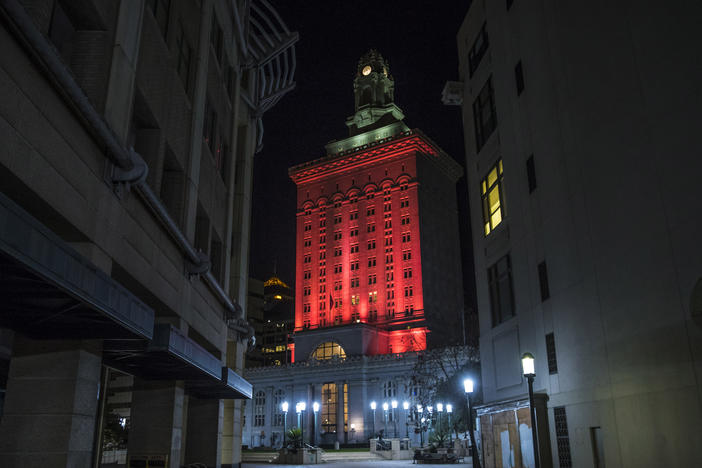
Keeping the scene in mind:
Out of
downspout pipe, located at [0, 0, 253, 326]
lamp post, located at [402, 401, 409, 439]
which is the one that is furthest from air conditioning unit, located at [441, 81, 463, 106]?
lamp post, located at [402, 401, 409, 439]

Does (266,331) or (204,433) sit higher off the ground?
(266,331)

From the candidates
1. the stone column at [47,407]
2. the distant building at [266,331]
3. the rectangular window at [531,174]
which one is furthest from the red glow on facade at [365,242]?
the stone column at [47,407]

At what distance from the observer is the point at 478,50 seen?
96.8 ft

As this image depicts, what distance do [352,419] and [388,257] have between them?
118 ft

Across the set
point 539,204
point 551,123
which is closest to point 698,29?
point 551,123

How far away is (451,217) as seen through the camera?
141 m

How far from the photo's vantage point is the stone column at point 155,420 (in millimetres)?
19391

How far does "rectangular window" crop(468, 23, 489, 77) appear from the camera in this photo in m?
28.3

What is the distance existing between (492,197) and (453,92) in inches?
323

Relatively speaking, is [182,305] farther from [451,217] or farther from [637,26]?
[451,217]

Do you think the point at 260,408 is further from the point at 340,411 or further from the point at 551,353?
the point at 551,353

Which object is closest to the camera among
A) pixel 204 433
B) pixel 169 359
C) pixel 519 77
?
pixel 169 359

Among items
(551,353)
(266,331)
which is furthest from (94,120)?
(266,331)

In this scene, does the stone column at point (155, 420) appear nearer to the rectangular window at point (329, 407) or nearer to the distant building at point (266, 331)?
the rectangular window at point (329, 407)
